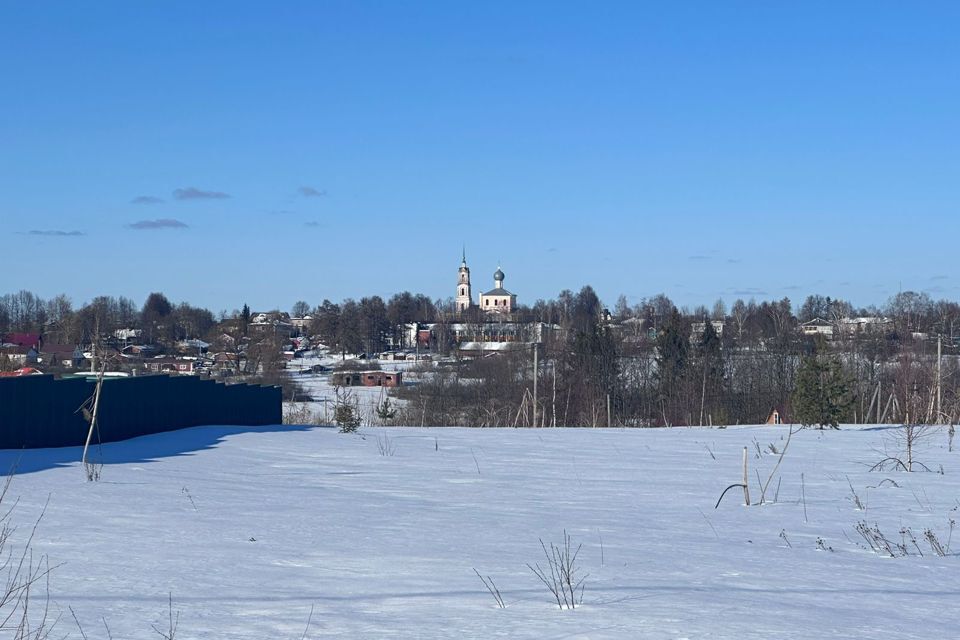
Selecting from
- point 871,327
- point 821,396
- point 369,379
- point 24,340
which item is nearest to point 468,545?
point 821,396

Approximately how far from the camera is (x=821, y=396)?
85.9 ft

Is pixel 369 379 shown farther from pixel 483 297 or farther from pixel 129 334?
pixel 483 297

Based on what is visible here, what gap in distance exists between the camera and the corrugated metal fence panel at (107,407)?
1605 cm

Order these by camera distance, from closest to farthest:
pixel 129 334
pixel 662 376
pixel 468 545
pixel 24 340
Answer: pixel 468 545
pixel 662 376
pixel 24 340
pixel 129 334

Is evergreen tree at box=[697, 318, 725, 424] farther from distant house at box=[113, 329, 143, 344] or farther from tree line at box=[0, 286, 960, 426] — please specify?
distant house at box=[113, 329, 143, 344]

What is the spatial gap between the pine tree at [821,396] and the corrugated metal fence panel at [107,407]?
598 inches

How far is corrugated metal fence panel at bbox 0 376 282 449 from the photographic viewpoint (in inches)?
632

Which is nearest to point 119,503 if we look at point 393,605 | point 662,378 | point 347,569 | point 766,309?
point 347,569

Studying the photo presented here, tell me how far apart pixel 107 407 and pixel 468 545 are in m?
11.4

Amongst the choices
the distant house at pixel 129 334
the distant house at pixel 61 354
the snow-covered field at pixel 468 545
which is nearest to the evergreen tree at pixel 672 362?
the distant house at pixel 61 354

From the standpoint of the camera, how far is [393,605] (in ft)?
20.4

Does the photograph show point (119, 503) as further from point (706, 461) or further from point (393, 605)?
point (706, 461)

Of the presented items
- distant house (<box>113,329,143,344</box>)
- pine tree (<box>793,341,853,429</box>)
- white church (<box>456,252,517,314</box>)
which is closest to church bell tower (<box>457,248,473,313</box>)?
white church (<box>456,252,517,314</box>)

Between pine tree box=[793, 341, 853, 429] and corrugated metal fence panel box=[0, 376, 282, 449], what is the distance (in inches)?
598
